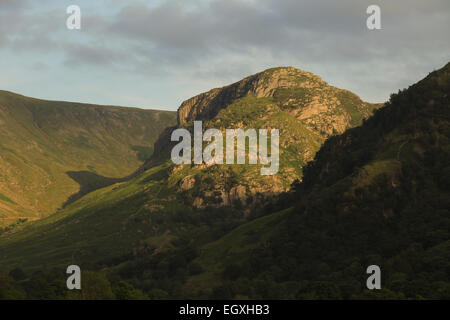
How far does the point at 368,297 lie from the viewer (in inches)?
5438

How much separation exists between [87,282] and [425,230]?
12261 cm

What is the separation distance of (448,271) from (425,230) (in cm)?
3977
